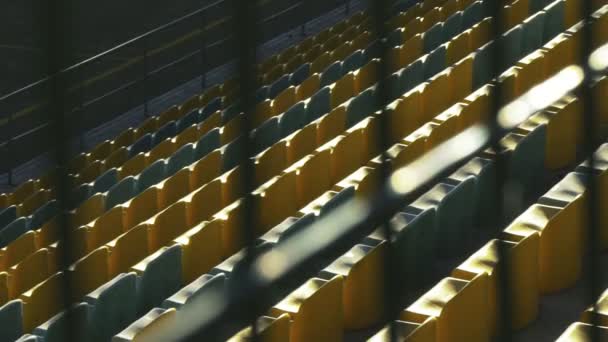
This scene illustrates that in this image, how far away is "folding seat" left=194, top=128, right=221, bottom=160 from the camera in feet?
13.3

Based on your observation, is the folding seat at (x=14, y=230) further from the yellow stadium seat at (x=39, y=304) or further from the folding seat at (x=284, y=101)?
the yellow stadium seat at (x=39, y=304)

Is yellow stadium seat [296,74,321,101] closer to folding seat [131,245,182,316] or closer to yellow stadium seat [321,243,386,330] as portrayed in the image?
folding seat [131,245,182,316]

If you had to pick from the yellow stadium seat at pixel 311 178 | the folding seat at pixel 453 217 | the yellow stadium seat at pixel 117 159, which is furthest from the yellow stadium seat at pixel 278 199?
the yellow stadium seat at pixel 117 159

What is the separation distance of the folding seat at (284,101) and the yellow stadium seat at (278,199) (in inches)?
57.0

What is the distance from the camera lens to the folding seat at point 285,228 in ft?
7.95

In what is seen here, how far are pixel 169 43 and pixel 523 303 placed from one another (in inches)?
226

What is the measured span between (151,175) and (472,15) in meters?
1.57

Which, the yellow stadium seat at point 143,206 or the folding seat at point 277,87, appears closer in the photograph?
the yellow stadium seat at point 143,206

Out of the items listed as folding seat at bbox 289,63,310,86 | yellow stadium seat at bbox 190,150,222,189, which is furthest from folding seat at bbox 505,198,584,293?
folding seat at bbox 289,63,310,86

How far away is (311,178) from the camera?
305 centimetres

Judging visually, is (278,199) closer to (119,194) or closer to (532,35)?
(119,194)

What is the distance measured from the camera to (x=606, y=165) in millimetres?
2369

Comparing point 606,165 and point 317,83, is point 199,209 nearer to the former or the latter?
point 606,165

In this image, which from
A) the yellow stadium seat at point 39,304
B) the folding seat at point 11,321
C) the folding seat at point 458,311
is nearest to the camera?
the folding seat at point 458,311
